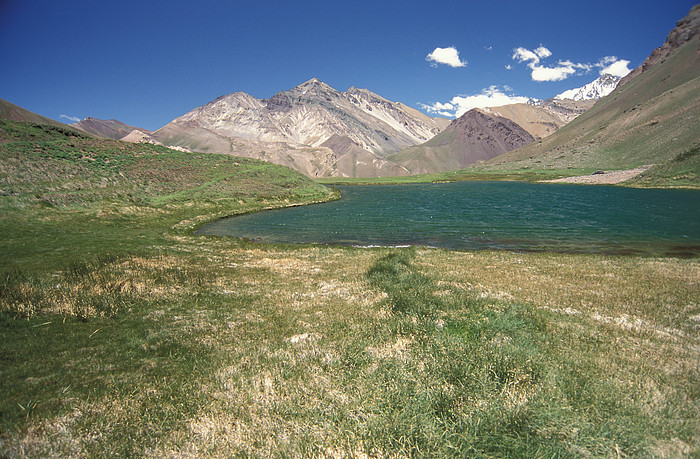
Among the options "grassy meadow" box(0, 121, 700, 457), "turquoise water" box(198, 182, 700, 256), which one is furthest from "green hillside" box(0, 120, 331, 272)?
Answer: "turquoise water" box(198, 182, 700, 256)

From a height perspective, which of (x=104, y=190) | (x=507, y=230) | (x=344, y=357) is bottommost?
(x=344, y=357)

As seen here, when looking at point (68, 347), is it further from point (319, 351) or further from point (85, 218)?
point (85, 218)

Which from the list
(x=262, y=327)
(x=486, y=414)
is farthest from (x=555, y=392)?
(x=262, y=327)

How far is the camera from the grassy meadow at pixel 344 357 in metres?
5.91

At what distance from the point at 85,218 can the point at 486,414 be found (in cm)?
4711

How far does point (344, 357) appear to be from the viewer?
29.1 feet

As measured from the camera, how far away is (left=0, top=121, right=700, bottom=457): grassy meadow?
19.4 ft

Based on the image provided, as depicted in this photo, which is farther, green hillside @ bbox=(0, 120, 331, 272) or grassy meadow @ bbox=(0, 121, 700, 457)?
green hillside @ bbox=(0, 120, 331, 272)

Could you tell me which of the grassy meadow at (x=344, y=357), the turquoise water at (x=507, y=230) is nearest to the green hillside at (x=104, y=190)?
the grassy meadow at (x=344, y=357)

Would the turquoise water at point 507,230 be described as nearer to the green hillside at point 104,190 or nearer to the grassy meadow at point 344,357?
the grassy meadow at point 344,357

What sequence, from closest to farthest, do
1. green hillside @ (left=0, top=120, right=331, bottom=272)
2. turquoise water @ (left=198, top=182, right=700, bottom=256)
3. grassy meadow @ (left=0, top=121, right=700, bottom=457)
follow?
grassy meadow @ (left=0, top=121, right=700, bottom=457)
green hillside @ (left=0, top=120, right=331, bottom=272)
turquoise water @ (left=198, top=182, right=700, bottom=256)

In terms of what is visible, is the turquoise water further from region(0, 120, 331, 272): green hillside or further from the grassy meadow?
region(0, 120, 331, 272): green hillside

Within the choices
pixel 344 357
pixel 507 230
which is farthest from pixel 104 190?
pixel 507 230

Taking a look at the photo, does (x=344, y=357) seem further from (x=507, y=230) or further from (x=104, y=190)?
(x=104, y=190)
